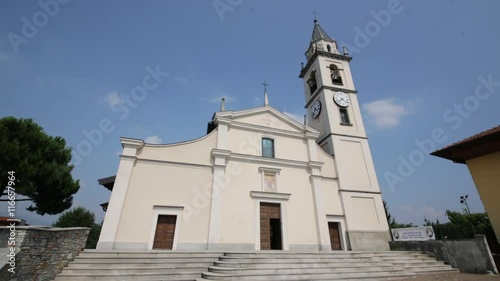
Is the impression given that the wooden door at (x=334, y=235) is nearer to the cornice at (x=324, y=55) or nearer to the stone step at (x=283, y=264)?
the stone step at (x=283, y=264)

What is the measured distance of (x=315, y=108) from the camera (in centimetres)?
1798

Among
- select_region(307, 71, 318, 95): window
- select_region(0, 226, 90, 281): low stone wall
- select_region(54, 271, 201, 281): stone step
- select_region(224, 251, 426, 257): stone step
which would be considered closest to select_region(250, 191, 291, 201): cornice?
select_region(224, 251, 426, 257): stone step

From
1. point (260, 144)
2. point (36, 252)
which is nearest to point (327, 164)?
point (260, 144)

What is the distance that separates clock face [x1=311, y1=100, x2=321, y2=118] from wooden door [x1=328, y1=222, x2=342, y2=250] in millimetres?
8560

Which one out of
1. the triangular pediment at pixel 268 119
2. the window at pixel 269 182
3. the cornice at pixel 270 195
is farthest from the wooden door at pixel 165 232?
the triangular pediment at pixel 268 119

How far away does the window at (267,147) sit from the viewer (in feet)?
45.1

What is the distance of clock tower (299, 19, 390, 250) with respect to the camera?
13.1 metres

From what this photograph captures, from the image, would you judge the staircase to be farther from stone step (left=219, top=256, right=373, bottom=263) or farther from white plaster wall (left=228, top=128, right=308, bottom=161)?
white plaster wall (left=228, top=128, right=308, bottom=161)

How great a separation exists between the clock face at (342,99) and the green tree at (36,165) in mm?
20940

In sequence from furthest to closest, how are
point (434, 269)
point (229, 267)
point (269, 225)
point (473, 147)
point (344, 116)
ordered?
1. point (344, 116)
2. point (269, 225)
3. point (434, 269)
4. point (473, 147)
5. point (229, 267)

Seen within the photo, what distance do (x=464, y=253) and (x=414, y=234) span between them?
2328 mm

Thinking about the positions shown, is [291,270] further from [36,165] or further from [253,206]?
[36,165]

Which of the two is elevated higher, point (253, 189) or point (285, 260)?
point (253, 189)

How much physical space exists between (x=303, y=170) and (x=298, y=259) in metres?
6.13
